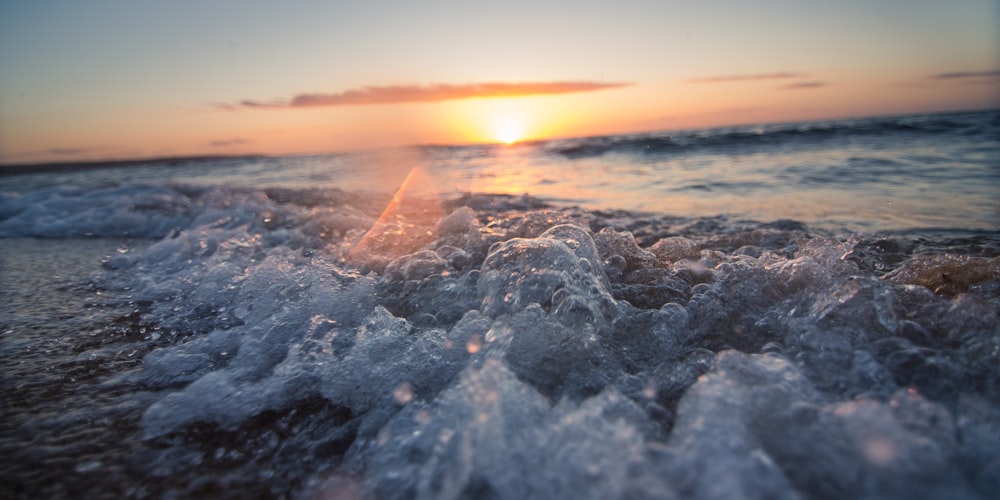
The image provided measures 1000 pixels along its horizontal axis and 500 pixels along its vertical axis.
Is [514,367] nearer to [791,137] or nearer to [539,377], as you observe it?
[539,377]

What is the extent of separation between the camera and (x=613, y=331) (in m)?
2.08

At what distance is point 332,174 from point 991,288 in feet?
37.7

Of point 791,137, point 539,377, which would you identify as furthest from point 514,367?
point 791,137

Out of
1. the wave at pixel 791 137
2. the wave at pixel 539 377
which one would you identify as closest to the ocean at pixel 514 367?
the wave at pixel 539 377

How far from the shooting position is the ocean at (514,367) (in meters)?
1.30

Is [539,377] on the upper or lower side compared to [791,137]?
lower

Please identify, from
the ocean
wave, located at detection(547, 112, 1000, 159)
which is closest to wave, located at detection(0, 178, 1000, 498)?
the ocean

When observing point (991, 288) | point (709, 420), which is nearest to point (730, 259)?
point (991, 288)

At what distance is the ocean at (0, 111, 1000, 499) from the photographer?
4.26 feet

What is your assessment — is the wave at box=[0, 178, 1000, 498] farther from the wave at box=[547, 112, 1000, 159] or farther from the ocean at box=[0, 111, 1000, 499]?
the wave at box=[547, 112, 1000, 159]

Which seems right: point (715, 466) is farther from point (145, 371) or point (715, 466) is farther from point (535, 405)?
point (145, 371)

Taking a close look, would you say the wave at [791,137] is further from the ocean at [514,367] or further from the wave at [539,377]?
the wave at [539,377]

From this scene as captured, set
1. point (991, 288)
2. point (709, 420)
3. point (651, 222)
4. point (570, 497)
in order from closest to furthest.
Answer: point (570, 497), point (709, 420), point (991, 288), point (651, 222)

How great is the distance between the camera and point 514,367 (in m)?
1.80
